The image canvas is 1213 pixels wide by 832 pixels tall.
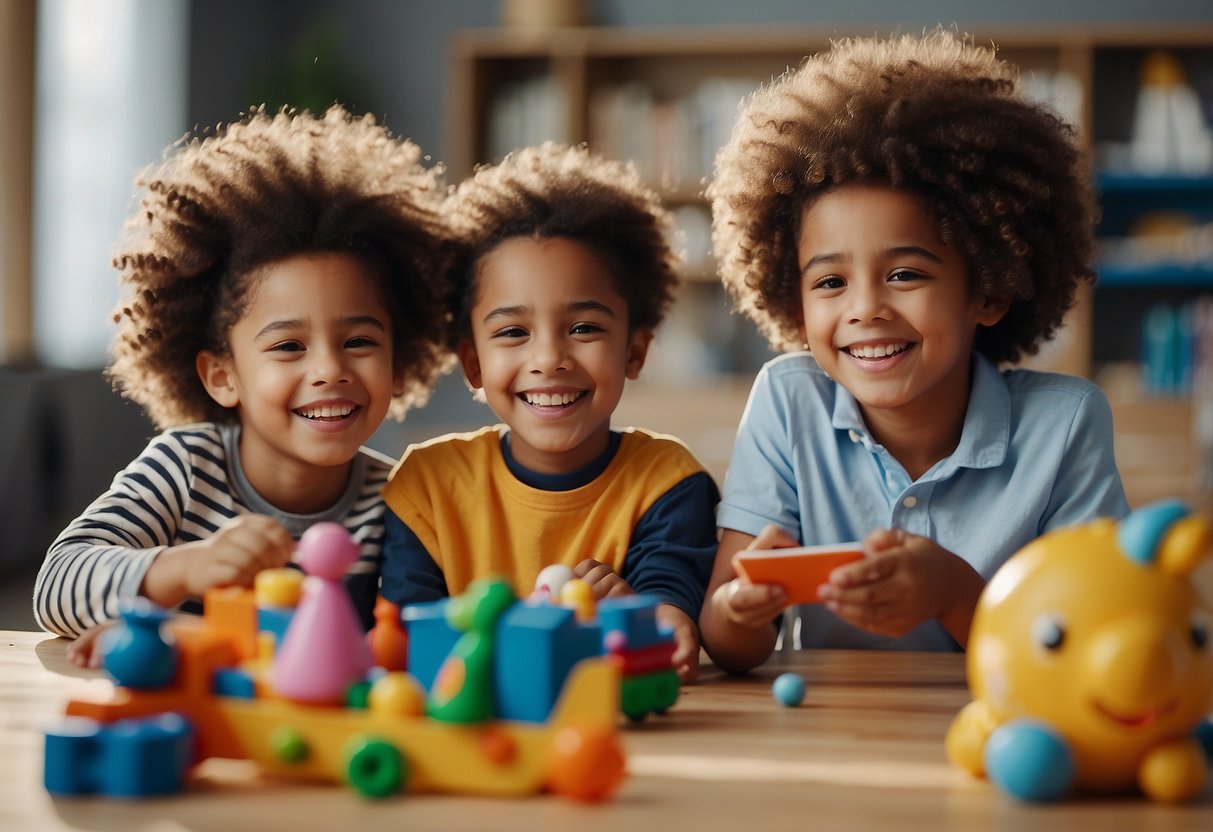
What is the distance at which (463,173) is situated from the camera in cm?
457

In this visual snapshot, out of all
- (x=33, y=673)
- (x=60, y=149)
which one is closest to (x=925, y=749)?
(x=33, y=673)

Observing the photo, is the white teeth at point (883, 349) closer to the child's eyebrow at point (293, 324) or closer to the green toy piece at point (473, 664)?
the child's eyebrow at point (293, 324)

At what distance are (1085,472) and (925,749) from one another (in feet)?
1.81

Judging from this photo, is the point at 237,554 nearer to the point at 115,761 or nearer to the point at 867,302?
the point at 115,761

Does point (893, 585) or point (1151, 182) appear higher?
point (1151, 182)

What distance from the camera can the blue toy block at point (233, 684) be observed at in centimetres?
80

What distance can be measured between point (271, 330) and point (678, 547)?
0.45m

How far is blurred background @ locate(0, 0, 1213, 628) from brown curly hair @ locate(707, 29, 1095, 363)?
105 inches

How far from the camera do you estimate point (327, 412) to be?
1322mm

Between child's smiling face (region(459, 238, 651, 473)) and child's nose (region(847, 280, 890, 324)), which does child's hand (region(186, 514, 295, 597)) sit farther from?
child's nose (region(847, 280, 890, 324))

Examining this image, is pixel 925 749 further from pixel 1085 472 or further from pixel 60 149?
pixel 60 149

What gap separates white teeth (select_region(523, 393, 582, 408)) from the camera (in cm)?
134

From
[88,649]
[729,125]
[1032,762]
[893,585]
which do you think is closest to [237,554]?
[88,649]

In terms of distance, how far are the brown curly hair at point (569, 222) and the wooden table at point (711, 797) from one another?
0.59 metres
